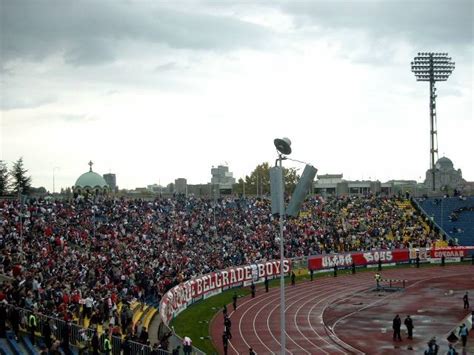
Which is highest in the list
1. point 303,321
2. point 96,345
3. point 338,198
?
point 338,198

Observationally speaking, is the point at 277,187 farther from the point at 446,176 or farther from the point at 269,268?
the point at 446,176

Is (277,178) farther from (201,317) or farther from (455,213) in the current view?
(455,213)

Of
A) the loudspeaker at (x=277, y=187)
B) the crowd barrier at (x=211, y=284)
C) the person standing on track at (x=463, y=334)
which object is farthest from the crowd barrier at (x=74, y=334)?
the person standing on track at (x=463, y=334)

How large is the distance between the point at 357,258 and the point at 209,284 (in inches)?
803

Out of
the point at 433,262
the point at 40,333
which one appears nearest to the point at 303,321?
the point at 40,333

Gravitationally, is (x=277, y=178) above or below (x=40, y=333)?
above

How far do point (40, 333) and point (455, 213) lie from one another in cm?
5843

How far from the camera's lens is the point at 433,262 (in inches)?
2414

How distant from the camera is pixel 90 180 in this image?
249ft

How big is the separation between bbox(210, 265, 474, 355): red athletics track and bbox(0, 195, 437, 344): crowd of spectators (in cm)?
529

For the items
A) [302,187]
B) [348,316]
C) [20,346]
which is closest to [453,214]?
[348,316]

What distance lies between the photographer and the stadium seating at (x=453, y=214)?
67.6 meters

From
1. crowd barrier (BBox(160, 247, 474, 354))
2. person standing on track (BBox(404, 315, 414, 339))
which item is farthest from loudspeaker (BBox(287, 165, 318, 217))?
person standing on track (BBox(404, 315, 414, 339))

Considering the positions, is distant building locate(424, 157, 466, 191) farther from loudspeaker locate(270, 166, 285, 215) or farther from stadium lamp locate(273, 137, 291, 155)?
loudspeaker locate(270, 166, 285, 215)
